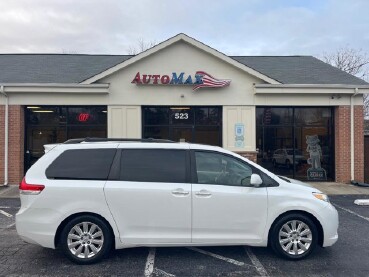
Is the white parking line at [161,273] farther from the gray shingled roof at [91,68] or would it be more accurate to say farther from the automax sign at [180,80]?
the gray shingled roof at [91,68]

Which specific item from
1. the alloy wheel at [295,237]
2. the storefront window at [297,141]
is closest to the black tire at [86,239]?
the alloy wheel at [295,237]

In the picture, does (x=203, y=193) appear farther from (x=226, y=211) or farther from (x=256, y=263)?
(x=256, y=263)

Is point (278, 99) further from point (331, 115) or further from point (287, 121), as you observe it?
point (331, 115)

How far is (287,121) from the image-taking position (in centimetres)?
1299

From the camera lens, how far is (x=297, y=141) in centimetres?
1309

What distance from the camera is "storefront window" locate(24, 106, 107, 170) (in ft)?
41.2

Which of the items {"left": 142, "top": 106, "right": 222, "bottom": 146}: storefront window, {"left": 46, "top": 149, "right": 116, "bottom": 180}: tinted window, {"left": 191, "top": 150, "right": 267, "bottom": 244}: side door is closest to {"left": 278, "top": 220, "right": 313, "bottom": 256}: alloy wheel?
{"left": 191, "top": 150, "right": 267, "bottom": 244}: side door

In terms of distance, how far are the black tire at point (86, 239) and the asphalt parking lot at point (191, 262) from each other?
0.13m

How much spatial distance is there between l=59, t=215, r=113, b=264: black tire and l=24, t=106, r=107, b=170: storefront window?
26.5 feet

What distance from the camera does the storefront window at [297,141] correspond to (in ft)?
42.4

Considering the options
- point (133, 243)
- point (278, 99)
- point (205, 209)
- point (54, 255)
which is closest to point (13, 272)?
point (54, 255)

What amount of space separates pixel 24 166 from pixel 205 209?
32.2 ft

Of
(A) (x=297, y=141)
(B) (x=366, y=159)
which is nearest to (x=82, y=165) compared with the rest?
(A) (x=297, y=141)

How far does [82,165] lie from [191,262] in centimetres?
212
